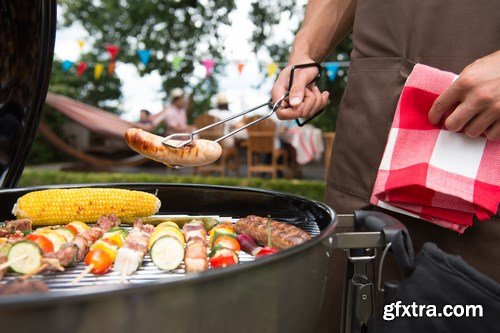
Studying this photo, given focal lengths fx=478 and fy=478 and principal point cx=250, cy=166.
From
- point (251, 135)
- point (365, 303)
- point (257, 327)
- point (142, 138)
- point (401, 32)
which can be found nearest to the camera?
point (257, 327)

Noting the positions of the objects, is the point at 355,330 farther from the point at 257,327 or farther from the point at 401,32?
the point at 401,32

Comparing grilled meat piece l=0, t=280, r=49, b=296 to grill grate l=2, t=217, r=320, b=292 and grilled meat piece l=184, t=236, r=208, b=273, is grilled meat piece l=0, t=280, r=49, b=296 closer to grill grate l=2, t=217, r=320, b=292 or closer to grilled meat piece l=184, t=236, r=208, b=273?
grill grate l=2, t=217, r=320, b=292

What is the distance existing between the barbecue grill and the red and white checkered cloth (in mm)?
199

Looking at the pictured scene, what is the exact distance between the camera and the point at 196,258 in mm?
826

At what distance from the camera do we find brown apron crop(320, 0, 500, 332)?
1.00 metres

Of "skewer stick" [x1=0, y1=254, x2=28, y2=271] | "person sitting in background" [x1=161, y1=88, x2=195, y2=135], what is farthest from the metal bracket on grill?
"person sitting in background" [x1=161, y1=88, x2=195, y2=135]

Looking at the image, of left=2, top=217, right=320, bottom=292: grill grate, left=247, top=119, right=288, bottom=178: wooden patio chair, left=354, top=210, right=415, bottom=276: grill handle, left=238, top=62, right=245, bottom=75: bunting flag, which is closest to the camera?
left=354, top=210, right=415, bottom=276: grill handle

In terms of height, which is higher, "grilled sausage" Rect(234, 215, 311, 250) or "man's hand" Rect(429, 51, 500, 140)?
"man's hand" Rect(429, 51, 500, 140)

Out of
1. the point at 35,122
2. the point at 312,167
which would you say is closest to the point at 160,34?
the point at 312,167

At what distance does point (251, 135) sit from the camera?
318 inches

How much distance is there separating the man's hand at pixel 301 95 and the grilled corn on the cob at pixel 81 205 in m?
0.39

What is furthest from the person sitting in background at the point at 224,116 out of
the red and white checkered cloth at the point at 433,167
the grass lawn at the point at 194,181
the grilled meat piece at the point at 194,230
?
the red and white checkered cloth at the point at 433,167

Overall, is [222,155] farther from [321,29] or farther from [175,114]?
[321,29]

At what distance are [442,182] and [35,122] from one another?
0.97 metres
